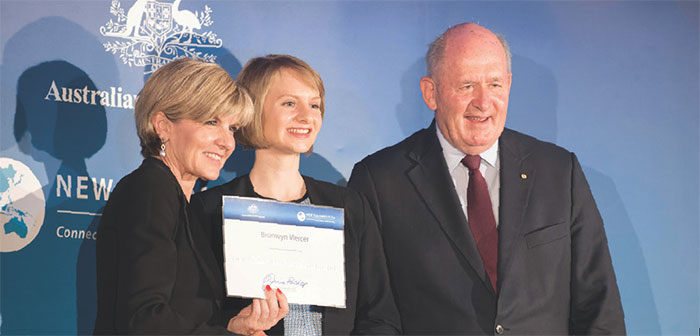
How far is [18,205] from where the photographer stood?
277 cm

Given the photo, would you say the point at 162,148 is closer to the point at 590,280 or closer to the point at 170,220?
the point at 170,220

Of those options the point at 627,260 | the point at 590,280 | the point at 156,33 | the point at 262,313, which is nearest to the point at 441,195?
the point at 590,280

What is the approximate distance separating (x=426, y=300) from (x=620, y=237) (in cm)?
111

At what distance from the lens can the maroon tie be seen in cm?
278

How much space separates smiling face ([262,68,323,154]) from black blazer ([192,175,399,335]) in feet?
0.54

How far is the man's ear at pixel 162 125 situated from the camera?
7.64 feet

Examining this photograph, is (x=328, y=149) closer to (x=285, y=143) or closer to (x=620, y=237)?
(x=285, y=143)

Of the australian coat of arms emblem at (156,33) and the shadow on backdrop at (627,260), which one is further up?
the australian coat of arms emblem at (156,33)

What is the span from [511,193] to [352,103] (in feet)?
2.63

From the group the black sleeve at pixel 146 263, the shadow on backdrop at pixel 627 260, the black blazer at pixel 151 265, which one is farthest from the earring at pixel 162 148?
the shadow on backdrop at pixel 627 260

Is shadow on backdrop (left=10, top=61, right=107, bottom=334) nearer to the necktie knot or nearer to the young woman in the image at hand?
the young woman

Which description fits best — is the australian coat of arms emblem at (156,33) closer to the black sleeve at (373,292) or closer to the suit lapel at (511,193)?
the black sleeve at (373,292)

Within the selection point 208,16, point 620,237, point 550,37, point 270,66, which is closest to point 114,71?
point 208,16

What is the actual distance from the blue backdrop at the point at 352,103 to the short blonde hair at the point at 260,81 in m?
0.35
